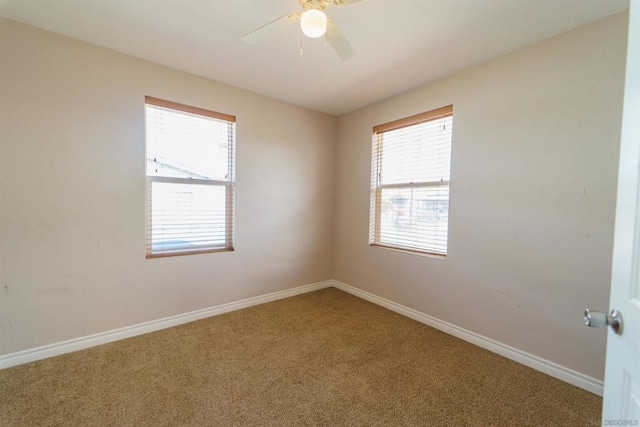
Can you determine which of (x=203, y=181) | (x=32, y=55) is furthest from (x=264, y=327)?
(x=32, y=55)

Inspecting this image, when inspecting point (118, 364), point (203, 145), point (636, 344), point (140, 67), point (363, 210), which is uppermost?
point (140, 67)

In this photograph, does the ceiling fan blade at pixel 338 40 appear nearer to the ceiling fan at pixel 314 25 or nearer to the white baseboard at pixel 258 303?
the ceiling fan at pixel 314 25

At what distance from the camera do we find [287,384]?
69.4 inches

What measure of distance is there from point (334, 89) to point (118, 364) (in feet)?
10.4

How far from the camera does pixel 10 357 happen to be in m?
1.86

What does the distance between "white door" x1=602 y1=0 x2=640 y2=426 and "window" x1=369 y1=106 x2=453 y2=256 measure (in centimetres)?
177

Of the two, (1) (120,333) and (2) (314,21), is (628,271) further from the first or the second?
(1) (120,333)

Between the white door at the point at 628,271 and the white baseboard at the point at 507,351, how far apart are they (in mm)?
1376

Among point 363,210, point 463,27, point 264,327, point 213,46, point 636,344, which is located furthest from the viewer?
point 363,210

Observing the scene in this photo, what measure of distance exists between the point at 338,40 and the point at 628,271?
1.67 metres

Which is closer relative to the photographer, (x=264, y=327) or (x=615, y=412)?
(x=615, y=412)

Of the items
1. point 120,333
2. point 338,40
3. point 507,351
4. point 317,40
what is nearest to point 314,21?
point 338,40

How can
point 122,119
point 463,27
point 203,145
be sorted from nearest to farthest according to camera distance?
point 463,27
point 122,119
point 203,145

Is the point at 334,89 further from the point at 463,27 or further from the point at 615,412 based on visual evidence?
the point at 615,412
